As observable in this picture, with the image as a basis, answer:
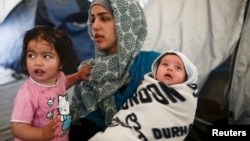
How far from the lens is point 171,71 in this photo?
3.36 feet

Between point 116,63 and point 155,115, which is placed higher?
point 116,63

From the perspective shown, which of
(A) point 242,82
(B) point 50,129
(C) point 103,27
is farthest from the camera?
(A) point 242,82

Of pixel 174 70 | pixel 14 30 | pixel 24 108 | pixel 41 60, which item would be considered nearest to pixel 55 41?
pixel 41 60

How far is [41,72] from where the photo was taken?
84 cm

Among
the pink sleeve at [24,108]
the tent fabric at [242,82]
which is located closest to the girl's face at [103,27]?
the pink sleeve at [24,108]

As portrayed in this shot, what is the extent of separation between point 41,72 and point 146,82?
0.37 meters

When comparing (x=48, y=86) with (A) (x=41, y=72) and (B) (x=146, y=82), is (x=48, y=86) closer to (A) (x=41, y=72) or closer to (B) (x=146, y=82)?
(A) (x=41, y=72)

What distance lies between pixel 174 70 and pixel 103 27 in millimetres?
310

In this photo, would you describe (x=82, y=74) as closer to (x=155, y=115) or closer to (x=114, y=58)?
(x=114, y=58)

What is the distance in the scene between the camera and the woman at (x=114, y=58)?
43.2 inches

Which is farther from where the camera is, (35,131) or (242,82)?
(242,82)

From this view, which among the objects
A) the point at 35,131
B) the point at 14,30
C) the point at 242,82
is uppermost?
the point at 14,30

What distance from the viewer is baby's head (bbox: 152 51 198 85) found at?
1027 millimetres

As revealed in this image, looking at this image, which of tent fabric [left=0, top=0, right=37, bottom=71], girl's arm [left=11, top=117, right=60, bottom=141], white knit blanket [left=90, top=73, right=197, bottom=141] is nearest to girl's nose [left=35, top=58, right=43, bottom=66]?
girl's arm [left=11, top=117, right=60, bottom=141]
